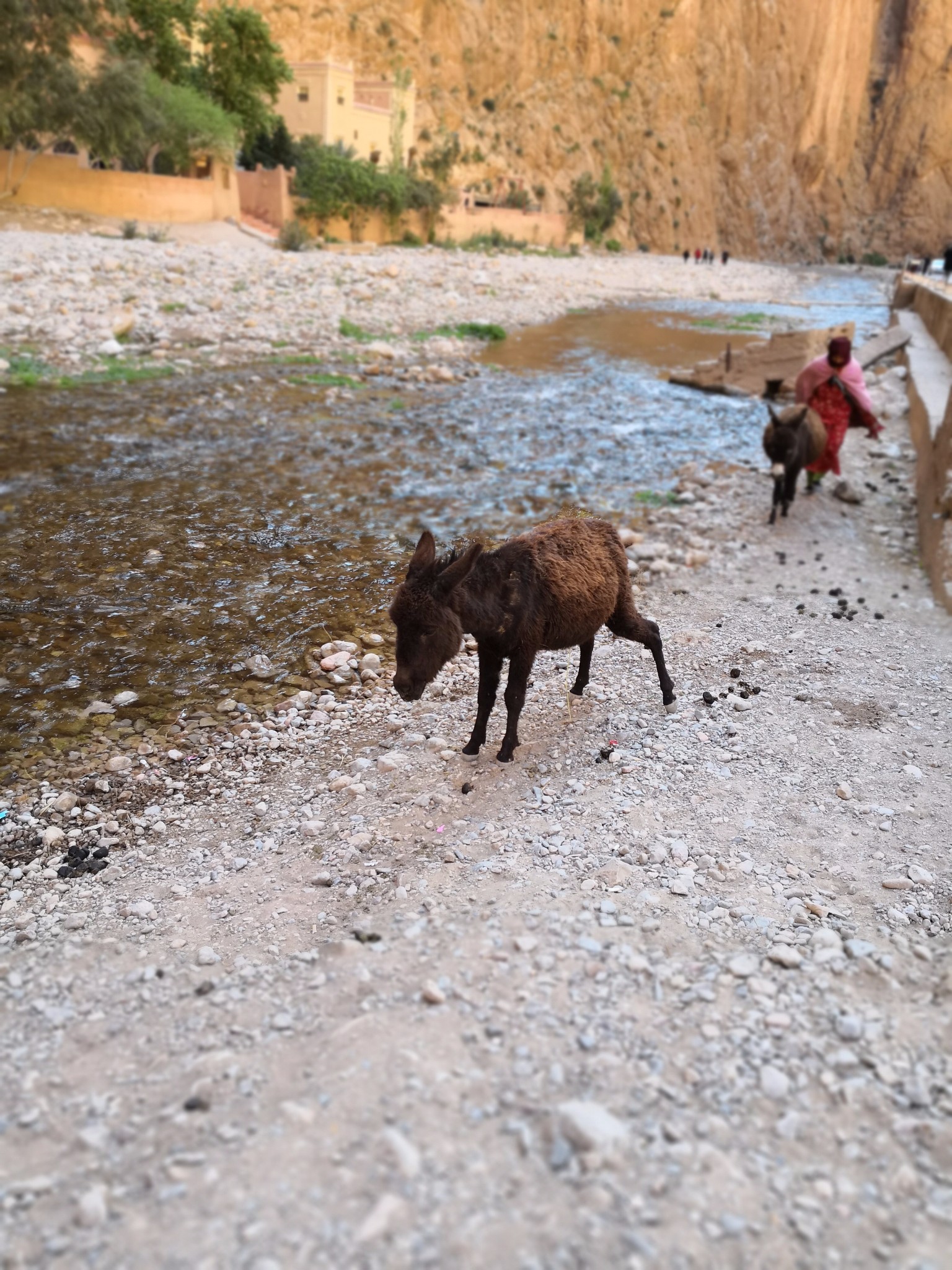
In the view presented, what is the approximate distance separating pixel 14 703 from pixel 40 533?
3.60 m

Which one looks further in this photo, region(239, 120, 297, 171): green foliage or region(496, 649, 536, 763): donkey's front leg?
region(239, 120, 297, 171): green foliage

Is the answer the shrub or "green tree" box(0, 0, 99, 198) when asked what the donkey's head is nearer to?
"green tree" box(0, 0, 99, 198)

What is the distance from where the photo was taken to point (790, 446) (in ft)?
33.9

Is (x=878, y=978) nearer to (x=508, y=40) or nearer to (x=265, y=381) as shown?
(x=265, y=381)

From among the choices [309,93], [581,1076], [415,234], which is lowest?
[581,1076]

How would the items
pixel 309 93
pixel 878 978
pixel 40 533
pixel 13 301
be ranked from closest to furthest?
pixel 878 978, pixel 40 533, pixel 13 301, pixel 309 93

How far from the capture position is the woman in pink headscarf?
11.3 m

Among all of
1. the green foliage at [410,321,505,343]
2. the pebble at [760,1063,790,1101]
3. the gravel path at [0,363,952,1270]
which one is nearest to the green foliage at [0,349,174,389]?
the green foliage at [410,321,505,343]

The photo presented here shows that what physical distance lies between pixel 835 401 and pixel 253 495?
765 centimetres

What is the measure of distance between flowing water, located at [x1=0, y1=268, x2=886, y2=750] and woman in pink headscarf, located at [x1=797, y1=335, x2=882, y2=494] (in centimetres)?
233

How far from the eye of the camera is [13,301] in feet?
58.0

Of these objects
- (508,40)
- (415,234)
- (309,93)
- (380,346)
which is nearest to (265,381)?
(380,346)

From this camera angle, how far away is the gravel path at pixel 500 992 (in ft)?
8.41

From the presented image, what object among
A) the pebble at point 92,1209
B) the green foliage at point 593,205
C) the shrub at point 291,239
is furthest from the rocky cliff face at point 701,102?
the pebble at point 92,1209
